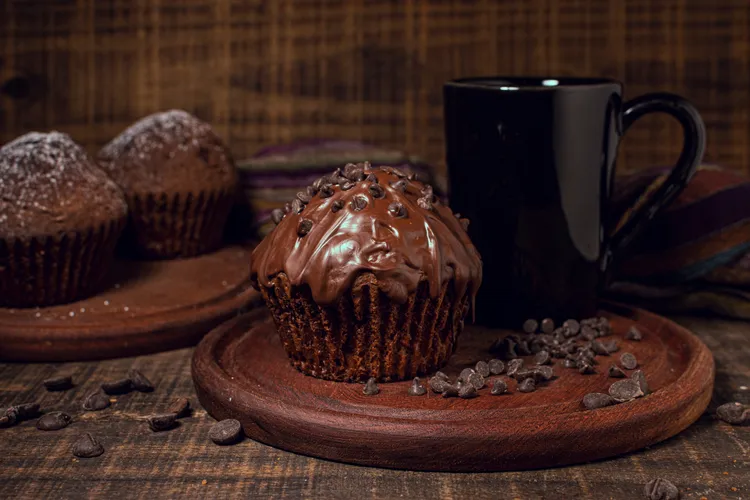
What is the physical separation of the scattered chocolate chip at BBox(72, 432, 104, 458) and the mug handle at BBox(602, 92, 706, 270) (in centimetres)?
99

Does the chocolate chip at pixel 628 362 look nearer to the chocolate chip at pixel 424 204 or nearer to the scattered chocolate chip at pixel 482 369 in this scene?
the scattered chocolate chip at pixel 482 369

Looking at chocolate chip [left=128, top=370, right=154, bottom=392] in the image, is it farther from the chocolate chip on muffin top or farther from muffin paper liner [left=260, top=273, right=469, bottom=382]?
the chocolate chip on muffin top

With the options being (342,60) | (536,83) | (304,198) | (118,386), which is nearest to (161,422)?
(118,386)

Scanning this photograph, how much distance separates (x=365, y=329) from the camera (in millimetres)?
1448

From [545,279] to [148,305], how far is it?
2.38 feet

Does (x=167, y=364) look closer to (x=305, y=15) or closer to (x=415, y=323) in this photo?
(x=415, y=323)

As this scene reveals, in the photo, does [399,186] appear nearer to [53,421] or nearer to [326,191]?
[326,191]

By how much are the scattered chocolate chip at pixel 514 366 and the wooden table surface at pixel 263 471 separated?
23cm

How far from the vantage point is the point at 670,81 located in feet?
8.41

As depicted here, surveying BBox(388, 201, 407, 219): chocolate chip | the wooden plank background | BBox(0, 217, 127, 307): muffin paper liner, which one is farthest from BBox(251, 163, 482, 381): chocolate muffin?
the wooden plank background

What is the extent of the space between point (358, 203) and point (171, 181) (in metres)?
0.75

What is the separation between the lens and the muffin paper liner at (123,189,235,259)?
2092 millimetres

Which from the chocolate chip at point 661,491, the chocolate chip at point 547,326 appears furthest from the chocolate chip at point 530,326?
the chocolate chip at point 661,491

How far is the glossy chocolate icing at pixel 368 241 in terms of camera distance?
1.40 m
